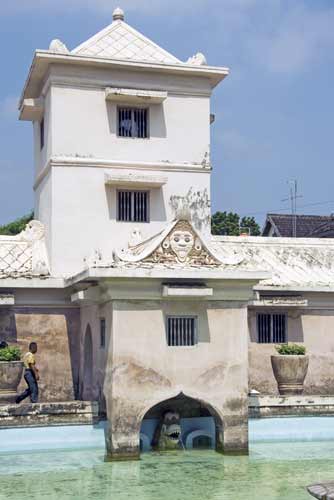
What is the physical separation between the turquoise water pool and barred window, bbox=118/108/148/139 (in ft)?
21.9

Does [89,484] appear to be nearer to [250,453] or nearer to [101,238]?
[250,453]

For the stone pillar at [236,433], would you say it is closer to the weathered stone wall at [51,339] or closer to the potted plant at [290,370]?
the potted plant at [290,370]

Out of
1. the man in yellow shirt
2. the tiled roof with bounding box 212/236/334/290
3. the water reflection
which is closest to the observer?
the water reflection

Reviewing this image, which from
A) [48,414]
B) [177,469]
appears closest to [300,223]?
[48,414]

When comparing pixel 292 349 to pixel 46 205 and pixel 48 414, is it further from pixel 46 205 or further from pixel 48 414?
pixel 46 205

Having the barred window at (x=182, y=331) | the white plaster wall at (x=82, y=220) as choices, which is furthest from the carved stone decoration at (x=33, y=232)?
the barred window at (x=182, y=331)

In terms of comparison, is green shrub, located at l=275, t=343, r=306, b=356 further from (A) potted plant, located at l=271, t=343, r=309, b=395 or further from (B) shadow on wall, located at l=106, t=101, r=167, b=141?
(B) shadow on wall, located at l=106, t=101, r=167, b=141

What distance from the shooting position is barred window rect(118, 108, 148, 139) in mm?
17703

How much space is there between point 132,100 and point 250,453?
26.0 feet

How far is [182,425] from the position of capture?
49.2 ft

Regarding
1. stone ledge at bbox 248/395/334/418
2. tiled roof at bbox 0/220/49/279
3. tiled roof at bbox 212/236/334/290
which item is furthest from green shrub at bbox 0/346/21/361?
tiled roof at bbox 212/236/334/290

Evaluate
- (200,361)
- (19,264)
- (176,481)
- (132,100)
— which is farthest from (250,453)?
(132,100)

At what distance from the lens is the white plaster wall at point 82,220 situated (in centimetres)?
1700

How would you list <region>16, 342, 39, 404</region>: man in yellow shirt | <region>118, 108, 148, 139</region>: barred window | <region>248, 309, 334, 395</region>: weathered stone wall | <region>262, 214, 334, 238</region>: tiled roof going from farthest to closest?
<region>262, 214, 334, 238</region>: tiled roof → <region>248, 309, 334, 395</region>: weathered stone wall → <region>118, 108, 148, 139</region>: barred window → <region>16, 342, 39, 404</region>: man in yellow shirt
